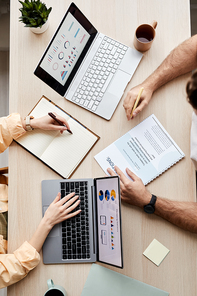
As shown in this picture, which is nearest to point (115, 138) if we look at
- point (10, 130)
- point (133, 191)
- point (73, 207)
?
point (133, 191)

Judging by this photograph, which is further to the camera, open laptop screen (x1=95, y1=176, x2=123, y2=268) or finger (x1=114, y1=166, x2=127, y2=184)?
finger (x1=114, y1=166, x2=127, y2=184)

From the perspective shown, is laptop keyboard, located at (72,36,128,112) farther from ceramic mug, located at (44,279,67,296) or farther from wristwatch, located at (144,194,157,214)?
ceramic mug, located at (44,279,67,296)

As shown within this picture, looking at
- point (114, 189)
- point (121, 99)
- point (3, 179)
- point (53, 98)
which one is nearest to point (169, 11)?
point (121, 99)

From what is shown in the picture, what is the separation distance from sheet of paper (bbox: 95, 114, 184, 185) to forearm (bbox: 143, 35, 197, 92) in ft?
0.52

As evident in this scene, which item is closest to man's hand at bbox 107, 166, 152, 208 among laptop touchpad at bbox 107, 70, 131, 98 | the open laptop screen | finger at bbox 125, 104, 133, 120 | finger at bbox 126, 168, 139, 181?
finger at bbox 126, 168, 139, 181

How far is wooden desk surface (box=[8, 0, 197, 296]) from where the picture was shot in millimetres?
932

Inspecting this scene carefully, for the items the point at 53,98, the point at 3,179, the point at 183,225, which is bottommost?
the point at 3,179

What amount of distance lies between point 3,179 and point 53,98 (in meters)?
Answer: 0.55

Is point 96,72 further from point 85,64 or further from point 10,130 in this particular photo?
point 10,130

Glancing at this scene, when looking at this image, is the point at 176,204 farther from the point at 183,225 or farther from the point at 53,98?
the point at 53,98

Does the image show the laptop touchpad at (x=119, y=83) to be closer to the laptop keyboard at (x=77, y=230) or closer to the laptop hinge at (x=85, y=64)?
the laptop hinge at (x=85, y=64)

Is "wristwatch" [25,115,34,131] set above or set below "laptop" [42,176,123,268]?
above

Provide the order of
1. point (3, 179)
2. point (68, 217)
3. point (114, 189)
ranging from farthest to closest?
point (3, 179) → point (68, 217) → point (114, 189)

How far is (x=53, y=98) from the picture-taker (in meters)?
1.01
